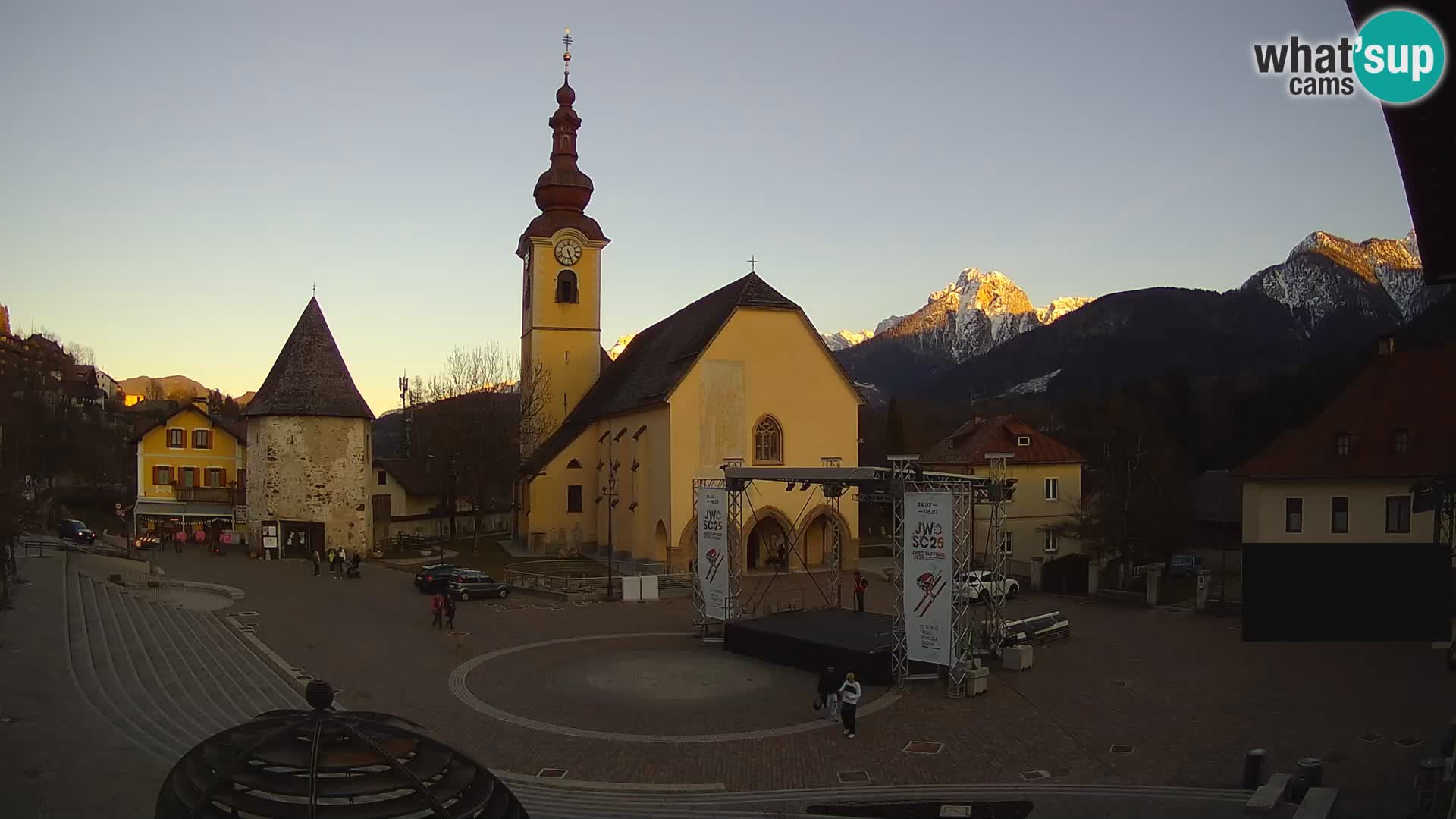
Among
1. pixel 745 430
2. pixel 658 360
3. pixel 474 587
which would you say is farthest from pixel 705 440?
pixel 474 587

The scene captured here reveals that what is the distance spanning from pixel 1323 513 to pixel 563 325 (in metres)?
37.3

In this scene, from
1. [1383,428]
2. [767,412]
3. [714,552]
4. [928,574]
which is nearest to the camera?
[928,574]

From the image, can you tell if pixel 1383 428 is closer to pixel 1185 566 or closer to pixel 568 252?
pixel 1185 566

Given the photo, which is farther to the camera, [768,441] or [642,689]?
[768,441]

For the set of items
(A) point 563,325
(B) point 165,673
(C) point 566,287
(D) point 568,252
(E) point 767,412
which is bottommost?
(B) point 165,673

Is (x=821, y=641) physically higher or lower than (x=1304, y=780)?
lower

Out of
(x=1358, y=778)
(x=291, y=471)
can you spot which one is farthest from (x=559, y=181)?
(x=1358, y=778)

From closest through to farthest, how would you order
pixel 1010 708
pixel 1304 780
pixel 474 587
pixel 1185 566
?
pixel 1304 780 < pixel 1010 708 < pixel 474 587 < pixel 1185 566

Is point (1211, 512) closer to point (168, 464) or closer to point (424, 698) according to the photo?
point (424, 698)

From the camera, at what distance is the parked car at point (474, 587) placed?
33.5 metres

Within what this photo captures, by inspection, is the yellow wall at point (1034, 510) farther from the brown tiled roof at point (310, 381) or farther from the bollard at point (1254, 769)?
the bollard at point (1254, 769)

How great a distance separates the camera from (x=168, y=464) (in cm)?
5247

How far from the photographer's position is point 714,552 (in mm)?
26375

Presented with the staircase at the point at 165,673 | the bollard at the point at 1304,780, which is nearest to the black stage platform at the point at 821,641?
the bollard at the point at 1304,780
